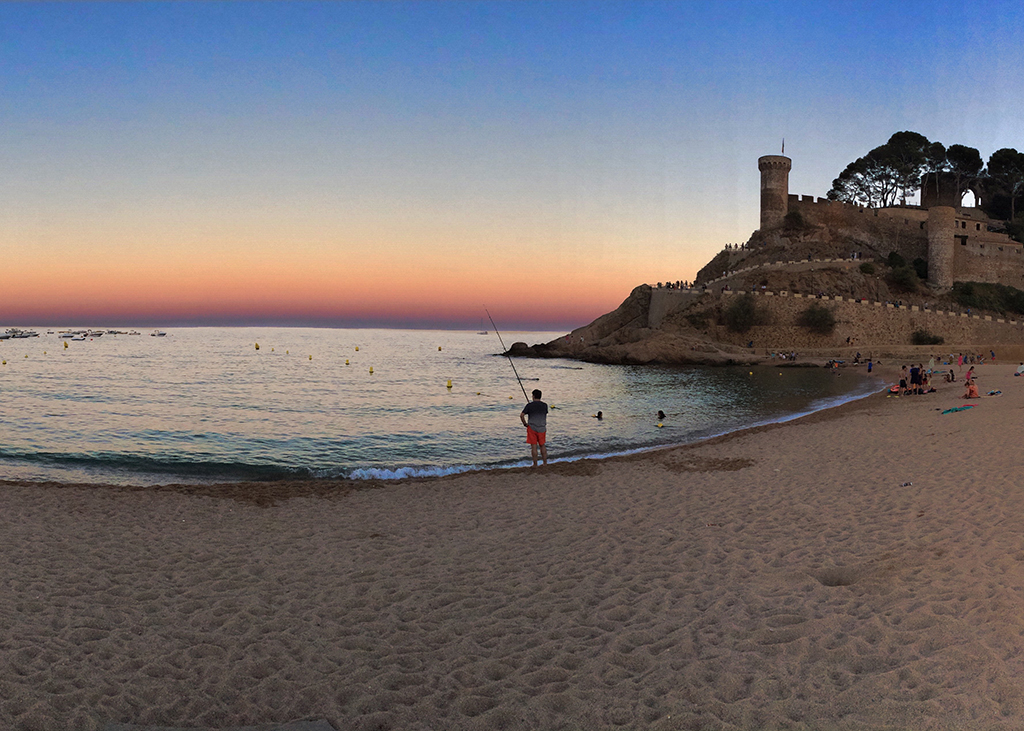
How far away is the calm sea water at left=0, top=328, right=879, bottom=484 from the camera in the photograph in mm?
17297

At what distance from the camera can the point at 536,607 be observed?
620cm

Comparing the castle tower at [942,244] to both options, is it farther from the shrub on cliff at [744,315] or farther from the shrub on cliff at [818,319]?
the shrub on cliff at [744,315]

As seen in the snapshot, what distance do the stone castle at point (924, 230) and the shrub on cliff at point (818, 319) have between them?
1956cm

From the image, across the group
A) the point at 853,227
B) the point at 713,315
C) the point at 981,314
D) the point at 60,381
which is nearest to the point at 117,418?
the point at 60,381

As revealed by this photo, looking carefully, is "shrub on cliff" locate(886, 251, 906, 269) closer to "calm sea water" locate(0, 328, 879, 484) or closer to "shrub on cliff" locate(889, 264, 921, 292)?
"shrub on cliff" locate(889, 264, 921, 292)

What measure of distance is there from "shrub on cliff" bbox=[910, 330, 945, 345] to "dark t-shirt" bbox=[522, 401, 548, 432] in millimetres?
56501

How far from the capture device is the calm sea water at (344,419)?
56.7 feet

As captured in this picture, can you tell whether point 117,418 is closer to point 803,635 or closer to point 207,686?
point 207,686

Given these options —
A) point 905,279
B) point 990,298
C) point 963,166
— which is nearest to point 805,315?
point 905,279

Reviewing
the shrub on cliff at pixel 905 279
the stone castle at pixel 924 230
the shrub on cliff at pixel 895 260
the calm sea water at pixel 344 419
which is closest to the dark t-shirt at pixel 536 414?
the calm sea water at pixel 344 419

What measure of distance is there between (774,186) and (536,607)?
265ft

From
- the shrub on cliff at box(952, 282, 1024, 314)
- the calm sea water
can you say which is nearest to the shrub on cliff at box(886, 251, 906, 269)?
the shrub on cliff at box(952, 282, 1024, 314)

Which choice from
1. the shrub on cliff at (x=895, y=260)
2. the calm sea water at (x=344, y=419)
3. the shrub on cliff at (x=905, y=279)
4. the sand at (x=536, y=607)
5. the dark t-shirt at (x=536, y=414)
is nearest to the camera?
the sand at (x=536, y=607)

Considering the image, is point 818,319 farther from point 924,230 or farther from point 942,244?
point 924,230
